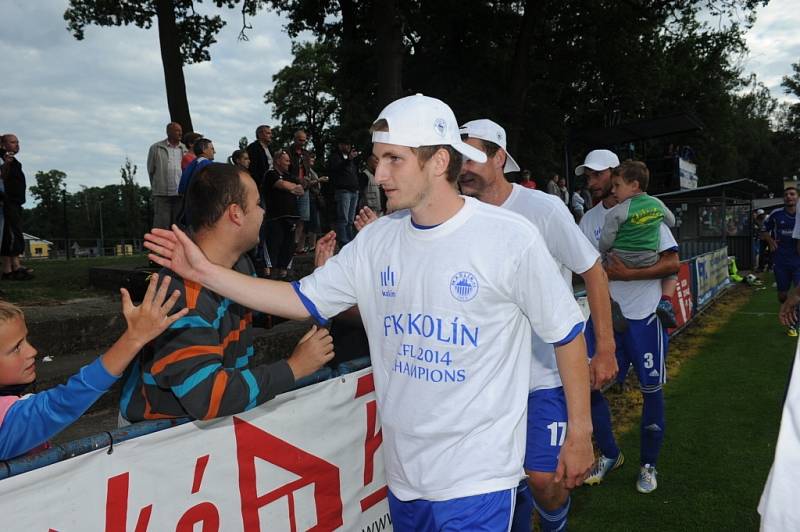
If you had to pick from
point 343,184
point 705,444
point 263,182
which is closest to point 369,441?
point 705,444

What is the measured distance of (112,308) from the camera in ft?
22.8

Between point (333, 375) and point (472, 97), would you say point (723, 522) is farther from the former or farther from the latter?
point (472, 97)

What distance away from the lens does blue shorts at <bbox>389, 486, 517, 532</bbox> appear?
2.14 m

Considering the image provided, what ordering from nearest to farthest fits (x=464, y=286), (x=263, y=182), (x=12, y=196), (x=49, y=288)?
(x=464, y=286)
(x=12, y=196)
(x=49, y=288)
(x=263, y=182)

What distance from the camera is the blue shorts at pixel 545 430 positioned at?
2.85m

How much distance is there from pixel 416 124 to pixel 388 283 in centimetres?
60

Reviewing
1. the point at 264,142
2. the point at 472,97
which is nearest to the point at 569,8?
the point at 472,97

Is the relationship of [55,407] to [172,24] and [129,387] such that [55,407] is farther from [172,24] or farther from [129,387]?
[172,24]

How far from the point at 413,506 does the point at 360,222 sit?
4.96ft

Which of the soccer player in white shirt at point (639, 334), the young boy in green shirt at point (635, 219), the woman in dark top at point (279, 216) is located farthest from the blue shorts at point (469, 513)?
the woman in dark top at point (279, 216)

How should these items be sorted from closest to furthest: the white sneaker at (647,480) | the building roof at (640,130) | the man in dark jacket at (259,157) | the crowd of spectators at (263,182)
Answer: the white sneaker at (647,480), the crowd of spectators at (263,182), the man in dark jacket at (259,157), the building roof at (640,130)

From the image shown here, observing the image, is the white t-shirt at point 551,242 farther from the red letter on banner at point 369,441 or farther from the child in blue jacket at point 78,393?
the child in blue jacket at point 78,393

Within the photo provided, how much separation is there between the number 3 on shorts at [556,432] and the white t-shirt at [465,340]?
0.64 metres

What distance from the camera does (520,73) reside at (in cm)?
2252
